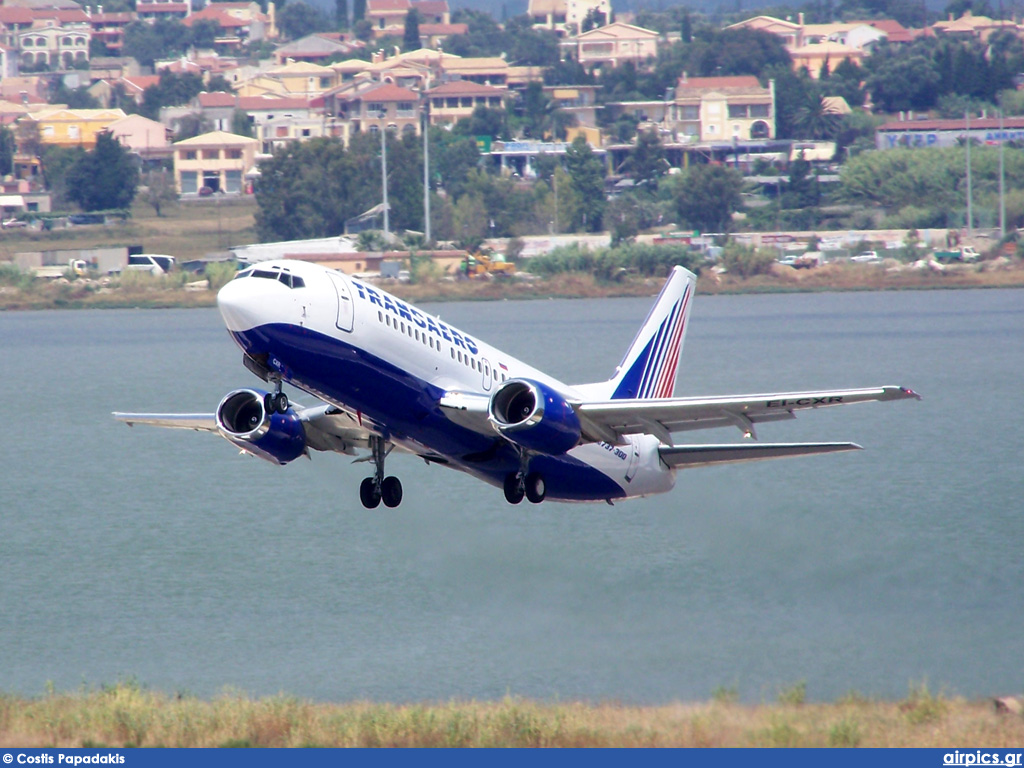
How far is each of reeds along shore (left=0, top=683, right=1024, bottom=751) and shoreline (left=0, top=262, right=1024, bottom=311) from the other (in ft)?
405

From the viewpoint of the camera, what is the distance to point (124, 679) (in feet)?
213

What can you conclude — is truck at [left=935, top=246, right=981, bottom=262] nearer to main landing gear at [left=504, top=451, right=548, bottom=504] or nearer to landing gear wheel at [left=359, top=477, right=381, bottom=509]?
main landing gear at [left=504, top=451, right=548, bottom=504]

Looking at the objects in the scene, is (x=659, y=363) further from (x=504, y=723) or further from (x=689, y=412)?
(x=504, y=723)

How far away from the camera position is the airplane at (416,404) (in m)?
37.0

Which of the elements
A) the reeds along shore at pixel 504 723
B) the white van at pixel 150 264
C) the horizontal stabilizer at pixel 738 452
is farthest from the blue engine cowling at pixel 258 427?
the white van at pixel 150 264

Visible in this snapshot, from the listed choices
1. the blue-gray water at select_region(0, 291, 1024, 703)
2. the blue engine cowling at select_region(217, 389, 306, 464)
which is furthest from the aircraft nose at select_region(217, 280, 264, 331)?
the blue-gray water at select_region(0, 291, 1024, 703)

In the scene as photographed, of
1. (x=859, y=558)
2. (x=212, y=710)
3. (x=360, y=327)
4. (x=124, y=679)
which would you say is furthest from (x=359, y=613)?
(x=360, y=327)

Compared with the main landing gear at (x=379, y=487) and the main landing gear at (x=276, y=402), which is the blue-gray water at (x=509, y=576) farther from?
the main landing gear at (x=276, y=402)

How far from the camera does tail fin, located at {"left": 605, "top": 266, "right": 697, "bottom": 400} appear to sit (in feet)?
168

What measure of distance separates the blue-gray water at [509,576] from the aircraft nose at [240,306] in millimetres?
16670

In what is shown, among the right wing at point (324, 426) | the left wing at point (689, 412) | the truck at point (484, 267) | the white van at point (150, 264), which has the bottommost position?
the truck at point (484, 267)

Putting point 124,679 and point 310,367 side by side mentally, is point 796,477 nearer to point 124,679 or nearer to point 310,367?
point 124,679

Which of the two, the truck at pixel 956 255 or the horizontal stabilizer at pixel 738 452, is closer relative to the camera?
the horizontal stabilizer at pixel 738 452

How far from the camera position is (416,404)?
3947 cm
